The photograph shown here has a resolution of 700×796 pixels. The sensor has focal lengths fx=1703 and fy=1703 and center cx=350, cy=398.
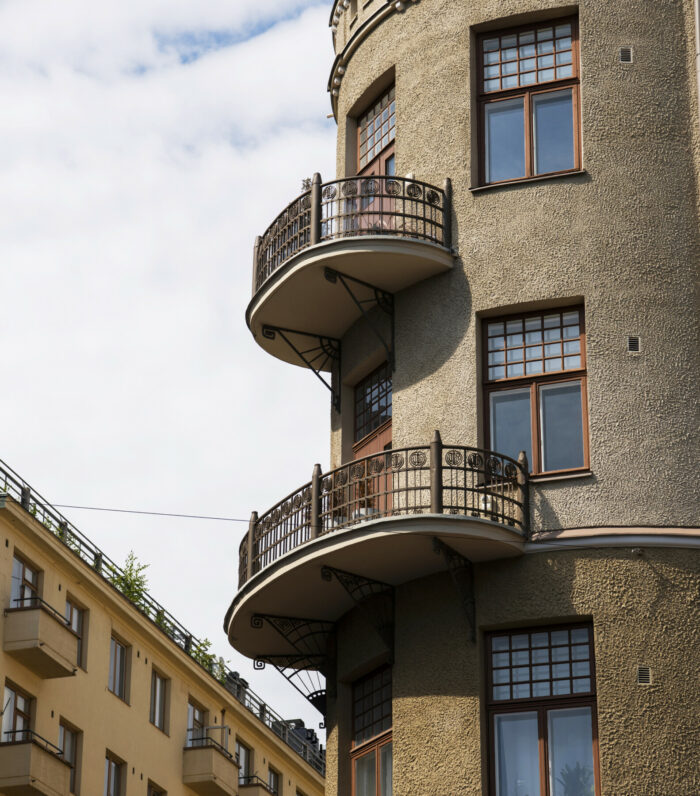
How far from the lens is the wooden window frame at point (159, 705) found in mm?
51312

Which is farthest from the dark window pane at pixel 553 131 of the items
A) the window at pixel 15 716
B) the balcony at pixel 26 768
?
the window at pixel 15 716

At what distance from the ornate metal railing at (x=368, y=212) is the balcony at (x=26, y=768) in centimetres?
1965

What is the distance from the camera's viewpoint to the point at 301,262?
2572 cm

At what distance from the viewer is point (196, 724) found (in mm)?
54375

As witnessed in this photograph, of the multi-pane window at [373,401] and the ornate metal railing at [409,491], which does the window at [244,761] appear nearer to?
the multi-pane window at [373,401]

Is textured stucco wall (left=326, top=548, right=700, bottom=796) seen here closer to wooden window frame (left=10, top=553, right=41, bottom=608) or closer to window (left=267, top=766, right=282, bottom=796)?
wooden window frame (left=10, top=553, right=41, bottom=608)

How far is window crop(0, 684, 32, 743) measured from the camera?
42.6m

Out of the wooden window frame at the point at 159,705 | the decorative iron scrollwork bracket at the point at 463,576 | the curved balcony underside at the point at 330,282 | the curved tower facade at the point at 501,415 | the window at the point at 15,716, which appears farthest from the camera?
the wooden window frame at the point at 159,705

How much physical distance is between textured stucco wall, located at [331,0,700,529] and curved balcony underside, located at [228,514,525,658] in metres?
1.04

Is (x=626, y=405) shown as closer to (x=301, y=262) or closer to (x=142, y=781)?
(x=301, y=262)

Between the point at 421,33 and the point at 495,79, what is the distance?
1701mm

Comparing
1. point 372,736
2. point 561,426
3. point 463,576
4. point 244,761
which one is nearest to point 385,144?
point 561,426

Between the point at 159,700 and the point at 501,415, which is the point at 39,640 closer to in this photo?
the point at 159,700

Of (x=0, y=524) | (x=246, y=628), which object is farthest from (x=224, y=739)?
(x=246, y=628)
